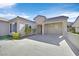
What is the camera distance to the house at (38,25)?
1465 cm

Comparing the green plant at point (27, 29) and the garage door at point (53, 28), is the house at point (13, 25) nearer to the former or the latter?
the green plant at point (27, 29)

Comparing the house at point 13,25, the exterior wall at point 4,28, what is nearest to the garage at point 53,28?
the house at point 13,25

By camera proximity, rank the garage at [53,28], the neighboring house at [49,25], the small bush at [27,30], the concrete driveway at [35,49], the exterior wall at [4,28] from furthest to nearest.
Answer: the garage at [53,28]
the neighboring house at [49,25]
the small bush at [27,30]
the exterior wall at [4,28]
the concrete driveway at [35,49]

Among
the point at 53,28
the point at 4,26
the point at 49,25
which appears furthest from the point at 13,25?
the point at 53,28

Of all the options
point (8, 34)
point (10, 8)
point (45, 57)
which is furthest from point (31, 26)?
point (45, 57)

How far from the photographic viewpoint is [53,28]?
17.1 meters

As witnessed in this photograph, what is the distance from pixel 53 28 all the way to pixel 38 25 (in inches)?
113

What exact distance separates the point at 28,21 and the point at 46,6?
21.1ft

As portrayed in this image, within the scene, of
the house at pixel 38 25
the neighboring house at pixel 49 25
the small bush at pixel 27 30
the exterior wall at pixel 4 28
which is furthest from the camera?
the neighboring house at pixel 49 25

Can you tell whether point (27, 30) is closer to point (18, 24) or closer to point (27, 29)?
point (27, 29)

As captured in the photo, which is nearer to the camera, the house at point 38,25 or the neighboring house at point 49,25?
the house at point 38,25

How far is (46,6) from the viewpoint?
10.4 meters

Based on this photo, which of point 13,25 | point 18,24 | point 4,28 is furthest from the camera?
point 13,25

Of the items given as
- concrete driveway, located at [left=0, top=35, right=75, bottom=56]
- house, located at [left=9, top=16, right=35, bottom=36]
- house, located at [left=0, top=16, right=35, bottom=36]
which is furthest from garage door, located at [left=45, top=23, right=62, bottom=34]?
concrete driveway, located at [left=0, top=35, right=75, bottom=56]
